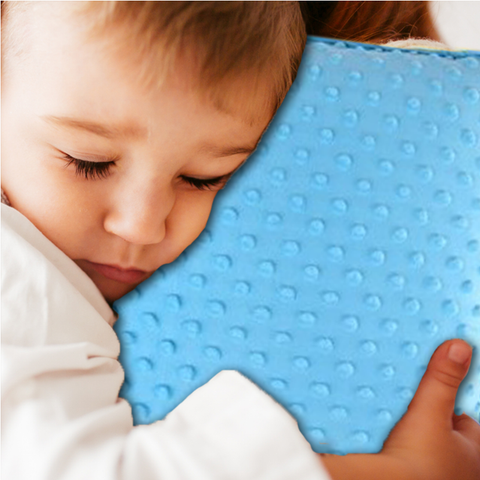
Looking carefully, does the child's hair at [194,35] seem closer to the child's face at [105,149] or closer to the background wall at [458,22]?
the child's face at [105,149]

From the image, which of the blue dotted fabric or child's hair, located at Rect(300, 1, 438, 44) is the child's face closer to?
the blue dotted fabric

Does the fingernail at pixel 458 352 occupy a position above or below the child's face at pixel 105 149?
below

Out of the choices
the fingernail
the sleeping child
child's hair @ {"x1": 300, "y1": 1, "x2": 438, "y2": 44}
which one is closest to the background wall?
child's hair @ {"x1": 300, "y1": 1, "x2": 438, "y2": 44}

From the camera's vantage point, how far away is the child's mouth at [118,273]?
1.53 feet

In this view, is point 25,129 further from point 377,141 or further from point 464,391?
point 464,391

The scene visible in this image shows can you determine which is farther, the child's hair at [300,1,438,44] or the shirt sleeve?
the child's hair at [300,1,438,44]

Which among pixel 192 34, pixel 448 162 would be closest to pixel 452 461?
pixel 448 162

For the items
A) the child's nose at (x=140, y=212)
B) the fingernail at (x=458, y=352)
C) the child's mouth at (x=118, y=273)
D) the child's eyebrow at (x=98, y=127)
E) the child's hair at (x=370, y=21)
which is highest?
the child's hair at (x=370, y=21)

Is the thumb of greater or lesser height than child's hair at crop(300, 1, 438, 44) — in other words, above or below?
below

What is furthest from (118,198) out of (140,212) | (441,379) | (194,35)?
(441,379)

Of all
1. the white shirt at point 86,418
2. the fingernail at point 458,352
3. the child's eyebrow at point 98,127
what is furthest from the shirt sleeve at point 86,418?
the fingernail at point 458,352

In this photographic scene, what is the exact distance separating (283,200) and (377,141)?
109mm

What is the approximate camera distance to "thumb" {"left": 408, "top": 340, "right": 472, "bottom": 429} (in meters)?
0.45

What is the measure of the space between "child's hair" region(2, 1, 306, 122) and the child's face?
0.04 feet
